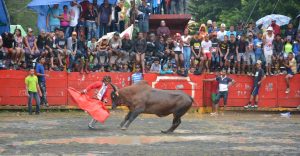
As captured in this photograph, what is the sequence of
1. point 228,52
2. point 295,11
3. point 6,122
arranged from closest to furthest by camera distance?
1. point 6,122
2. point 228,52
3. point 295,11

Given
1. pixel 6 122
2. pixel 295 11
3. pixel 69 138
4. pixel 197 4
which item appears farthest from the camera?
pixel 197 4

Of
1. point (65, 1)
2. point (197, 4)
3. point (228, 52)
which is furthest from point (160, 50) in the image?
point (197, 4)

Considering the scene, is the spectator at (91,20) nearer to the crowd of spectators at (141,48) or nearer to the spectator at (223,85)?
the crowd of spectators at (141,48)

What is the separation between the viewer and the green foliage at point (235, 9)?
3691 cm

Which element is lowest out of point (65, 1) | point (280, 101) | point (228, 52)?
point (280, 101)

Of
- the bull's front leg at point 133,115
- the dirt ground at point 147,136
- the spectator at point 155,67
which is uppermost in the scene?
the spectator at point 155,67

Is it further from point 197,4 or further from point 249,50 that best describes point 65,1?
point 197,4

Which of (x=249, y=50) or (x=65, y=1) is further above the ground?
(x=65, y=1)

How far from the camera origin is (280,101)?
27312 mm

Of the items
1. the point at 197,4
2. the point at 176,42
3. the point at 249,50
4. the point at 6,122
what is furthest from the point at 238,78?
the point at 197,4

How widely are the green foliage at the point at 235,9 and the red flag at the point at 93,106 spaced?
1930cm

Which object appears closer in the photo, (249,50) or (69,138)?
Result: (69,138)

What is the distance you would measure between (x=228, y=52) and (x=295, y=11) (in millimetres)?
12332

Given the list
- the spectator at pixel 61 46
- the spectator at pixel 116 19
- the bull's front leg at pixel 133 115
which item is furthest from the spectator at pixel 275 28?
the bull's front leg at pixel 133 115
